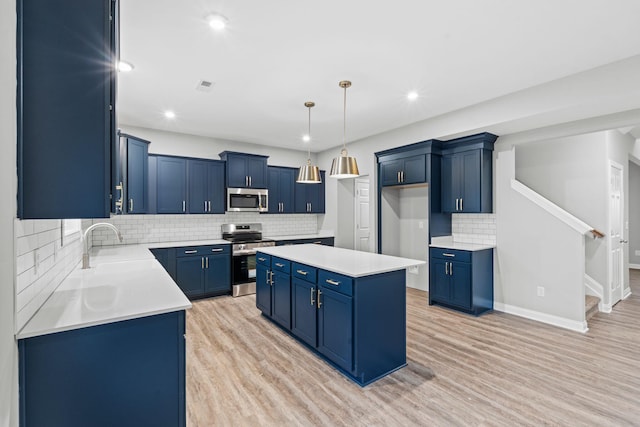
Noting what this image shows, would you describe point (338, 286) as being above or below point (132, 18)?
below

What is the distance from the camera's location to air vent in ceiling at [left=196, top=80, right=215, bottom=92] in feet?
10.9

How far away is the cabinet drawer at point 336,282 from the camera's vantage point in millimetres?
2533

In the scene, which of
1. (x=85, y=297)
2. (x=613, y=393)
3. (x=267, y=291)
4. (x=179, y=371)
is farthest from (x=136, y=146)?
(x=613, y=393)

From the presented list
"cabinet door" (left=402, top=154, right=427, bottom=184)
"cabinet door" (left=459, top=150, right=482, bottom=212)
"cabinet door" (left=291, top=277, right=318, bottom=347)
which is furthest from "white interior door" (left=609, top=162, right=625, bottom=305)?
"cabinet door" (left=291, top=277, right=318, bottom=347)

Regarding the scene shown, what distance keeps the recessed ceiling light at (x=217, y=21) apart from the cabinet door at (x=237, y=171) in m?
3.21

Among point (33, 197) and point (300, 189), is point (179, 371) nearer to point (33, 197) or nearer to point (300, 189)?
point (33, 197)

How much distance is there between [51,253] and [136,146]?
112 inches

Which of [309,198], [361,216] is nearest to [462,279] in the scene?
[361,216]

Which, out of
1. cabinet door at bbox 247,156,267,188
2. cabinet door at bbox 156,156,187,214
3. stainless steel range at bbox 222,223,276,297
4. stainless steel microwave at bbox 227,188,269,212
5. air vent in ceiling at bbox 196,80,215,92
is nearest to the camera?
air vent in ceiling at bbox 196,80,215,92

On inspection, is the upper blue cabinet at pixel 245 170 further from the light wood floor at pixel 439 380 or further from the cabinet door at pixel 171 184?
the light wood floor at pixel 439 380

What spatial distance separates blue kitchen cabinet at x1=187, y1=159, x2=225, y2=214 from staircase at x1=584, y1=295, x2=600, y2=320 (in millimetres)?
5487

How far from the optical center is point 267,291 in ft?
12.7

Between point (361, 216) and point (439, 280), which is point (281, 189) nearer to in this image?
point (361, 216)

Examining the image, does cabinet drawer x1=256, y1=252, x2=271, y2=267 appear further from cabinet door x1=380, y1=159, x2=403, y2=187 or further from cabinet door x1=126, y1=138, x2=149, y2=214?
cabinet door x1=380, y1=159, x2=403, y2=187
